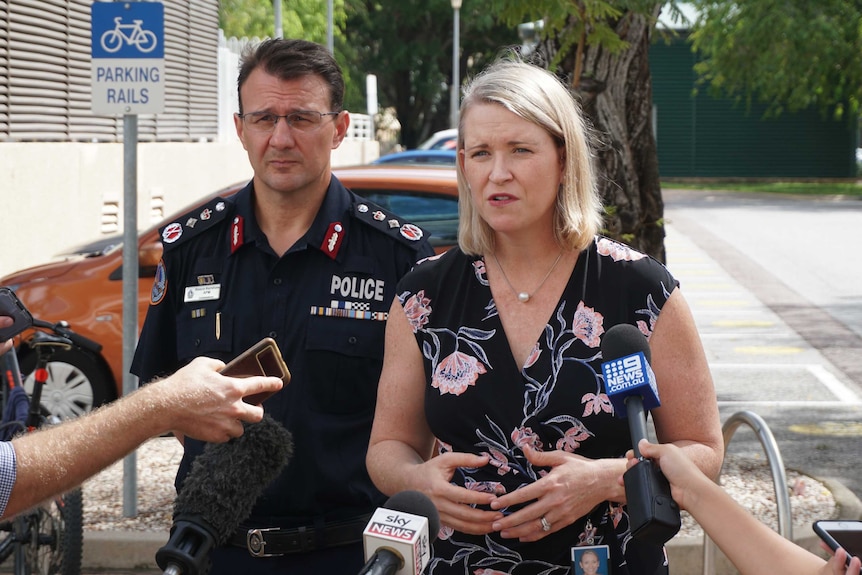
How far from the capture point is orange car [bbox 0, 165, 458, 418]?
8281mm

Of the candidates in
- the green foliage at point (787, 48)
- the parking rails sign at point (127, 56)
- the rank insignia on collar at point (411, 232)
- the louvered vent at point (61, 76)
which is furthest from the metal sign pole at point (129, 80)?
the green foliage at point (787, 48)

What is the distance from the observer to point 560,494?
2.62m

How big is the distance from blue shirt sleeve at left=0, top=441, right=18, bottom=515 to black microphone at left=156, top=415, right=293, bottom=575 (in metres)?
0.30

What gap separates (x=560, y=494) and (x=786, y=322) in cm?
1206

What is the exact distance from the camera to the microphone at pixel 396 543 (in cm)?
175

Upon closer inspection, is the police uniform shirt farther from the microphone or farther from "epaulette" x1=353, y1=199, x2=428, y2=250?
the microphone

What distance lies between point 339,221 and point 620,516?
3.99ft

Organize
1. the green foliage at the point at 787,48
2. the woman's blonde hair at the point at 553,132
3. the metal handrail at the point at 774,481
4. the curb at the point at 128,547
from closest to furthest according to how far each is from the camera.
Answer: the woman's blonde hair at the point at 553,132 → the metal handrail at the point at 774,481 → the curb at the point at 128,547 → the green foliage at the point at 787,48

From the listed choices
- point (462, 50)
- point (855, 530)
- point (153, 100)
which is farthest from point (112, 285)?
point (462, 50)

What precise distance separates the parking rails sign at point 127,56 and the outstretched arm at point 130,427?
4.39 m

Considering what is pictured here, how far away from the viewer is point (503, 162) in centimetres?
289

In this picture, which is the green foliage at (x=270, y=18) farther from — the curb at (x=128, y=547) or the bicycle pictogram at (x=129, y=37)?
the curb at (x=128, y=547)

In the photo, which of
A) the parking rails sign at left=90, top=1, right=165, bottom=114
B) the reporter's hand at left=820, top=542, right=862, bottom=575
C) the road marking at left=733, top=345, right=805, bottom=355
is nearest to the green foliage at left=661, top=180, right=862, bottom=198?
the road marking at left=733, top=345, right=805, bottom=355

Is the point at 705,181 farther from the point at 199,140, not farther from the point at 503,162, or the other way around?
the point at 503,162
